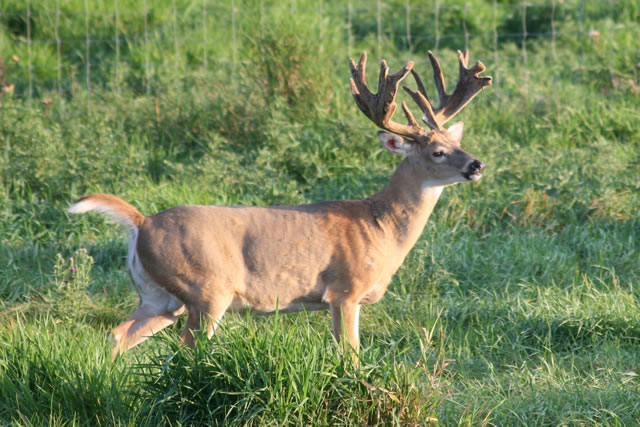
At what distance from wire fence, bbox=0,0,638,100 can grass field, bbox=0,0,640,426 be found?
30 millimetres

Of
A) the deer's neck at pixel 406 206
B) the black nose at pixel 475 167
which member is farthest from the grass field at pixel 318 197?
the black nose at pixel 475 167

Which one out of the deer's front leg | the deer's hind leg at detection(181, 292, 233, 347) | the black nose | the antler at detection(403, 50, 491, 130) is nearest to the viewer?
the deer's hind leg at detection(181, 292, 233, 347)

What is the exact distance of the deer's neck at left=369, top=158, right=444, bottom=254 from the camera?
4738mm

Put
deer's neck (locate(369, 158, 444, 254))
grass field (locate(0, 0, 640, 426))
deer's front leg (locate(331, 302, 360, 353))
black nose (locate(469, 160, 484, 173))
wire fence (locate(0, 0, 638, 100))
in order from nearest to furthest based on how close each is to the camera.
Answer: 1. grass field (locate(0, 0, 640, 426))
2. deer's front leg (locate(331, 302, 360, 353))
3. black nose (locate(469, 160, 484, 173))
4. deer's neck (locate(369, 158, 444, 254))
5. wire fence (locate(0, 0, 638, 100))

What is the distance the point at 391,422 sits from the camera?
328 cm

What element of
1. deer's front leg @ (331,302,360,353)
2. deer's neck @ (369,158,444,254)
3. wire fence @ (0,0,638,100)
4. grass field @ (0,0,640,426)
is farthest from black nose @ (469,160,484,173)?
wire fence @ (0,0,638,100)

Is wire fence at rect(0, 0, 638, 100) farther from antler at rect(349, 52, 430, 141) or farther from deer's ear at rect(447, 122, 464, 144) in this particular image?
antler at rect(349, 52, 430, 141)

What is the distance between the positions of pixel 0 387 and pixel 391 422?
1.59m

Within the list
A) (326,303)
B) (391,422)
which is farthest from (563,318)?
(391,422)

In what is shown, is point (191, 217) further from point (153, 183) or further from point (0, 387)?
point (153, 183)

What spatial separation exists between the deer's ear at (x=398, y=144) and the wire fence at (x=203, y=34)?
3.29m

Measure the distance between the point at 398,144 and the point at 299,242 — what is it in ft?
2.61

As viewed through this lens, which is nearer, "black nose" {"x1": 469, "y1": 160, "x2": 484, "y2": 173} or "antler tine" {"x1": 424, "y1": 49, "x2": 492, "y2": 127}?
"black nose" {"x1": 469, "y1": 160, "x2": 484, "y2": 173}

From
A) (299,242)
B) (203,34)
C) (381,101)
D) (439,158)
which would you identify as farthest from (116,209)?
(203,34)
